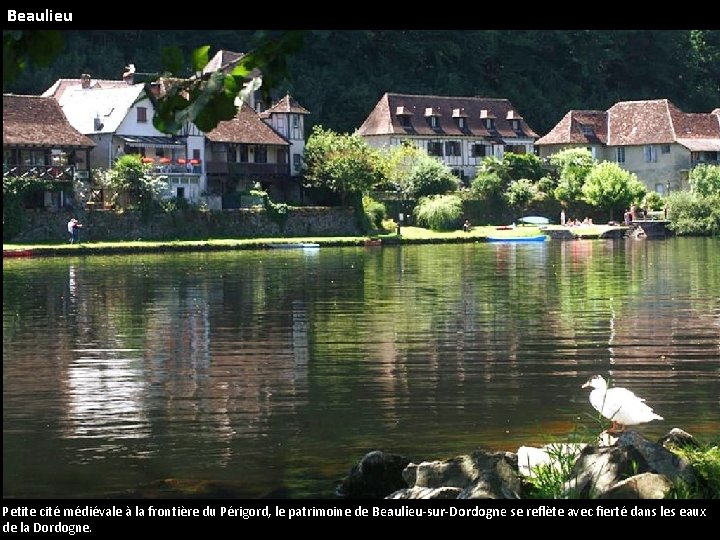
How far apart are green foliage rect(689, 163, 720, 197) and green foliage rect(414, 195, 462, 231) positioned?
68.4 ft

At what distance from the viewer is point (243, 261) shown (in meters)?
63.8

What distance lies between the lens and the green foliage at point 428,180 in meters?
95.3

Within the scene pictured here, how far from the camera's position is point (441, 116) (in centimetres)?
11094

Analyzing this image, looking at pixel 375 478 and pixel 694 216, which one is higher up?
pixel 694 216

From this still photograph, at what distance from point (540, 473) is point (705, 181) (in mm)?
91663

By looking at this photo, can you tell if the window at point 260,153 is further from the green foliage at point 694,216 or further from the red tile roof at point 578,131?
the red tile roof at point 578,131

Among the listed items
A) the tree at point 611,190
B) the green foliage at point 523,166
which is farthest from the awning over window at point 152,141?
the tree at point 611,190

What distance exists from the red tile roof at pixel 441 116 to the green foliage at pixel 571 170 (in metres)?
7.88

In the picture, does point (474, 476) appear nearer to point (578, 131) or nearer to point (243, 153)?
point (243, 153)

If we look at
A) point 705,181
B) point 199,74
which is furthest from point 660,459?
point 705,181

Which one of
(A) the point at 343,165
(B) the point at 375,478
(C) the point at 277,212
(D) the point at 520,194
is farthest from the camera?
(D) the point at 520,194
